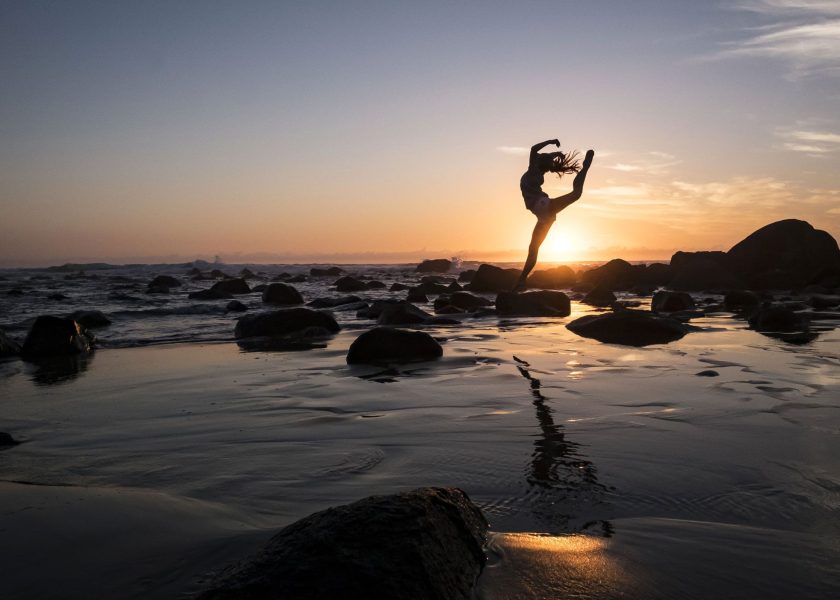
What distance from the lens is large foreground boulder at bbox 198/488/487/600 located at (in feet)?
5.36

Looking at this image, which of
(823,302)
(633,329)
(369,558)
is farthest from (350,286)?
(369,558)

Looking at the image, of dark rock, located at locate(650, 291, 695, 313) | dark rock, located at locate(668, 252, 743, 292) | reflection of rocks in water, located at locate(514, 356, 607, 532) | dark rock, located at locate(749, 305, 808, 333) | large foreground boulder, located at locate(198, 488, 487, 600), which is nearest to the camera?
large foreground boulder, located at locate(198, 488, 487, 600)

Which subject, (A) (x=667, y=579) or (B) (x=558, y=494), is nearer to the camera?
(A) (x=667, y=579)

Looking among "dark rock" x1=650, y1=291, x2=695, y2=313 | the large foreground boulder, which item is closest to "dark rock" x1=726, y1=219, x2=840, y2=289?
"dark rock" x1=650, y1=291, x2=695, y2=313

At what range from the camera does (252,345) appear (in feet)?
27.2

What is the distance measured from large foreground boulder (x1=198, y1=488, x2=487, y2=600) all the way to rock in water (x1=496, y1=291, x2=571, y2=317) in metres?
10.1

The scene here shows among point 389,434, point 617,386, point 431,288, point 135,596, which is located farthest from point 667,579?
point 431,288

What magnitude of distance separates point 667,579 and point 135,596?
161 centimetres

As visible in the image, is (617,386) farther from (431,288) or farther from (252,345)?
(431,288)

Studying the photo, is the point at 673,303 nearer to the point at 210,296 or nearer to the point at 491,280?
the point at 491,280

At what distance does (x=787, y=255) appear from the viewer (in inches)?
792

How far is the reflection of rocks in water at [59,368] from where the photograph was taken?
5962mm

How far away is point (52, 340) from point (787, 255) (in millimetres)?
21153

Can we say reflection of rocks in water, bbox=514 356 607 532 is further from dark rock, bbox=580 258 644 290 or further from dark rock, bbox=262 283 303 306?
dark rock, bbox=580 258 644 290
